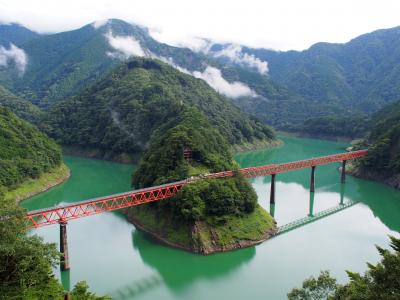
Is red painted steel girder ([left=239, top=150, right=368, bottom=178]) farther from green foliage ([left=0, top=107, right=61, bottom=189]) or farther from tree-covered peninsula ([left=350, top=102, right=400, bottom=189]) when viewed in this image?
green foliage ([left=0, top=107, right=61, bottom=189])

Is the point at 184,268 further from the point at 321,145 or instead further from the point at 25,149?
the point at 321,145

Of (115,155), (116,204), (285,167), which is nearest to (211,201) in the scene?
(116,204)

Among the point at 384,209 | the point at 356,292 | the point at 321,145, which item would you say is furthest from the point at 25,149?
the point at 321,145

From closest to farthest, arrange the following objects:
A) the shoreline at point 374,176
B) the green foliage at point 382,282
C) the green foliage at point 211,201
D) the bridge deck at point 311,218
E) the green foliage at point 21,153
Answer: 1. the green foliage at point 382,282
2. the green foliage at point 211,201
3. the bridge deck at point 311,218
4. the green foliage at point 21,153
5. the shoreline at point 374,176

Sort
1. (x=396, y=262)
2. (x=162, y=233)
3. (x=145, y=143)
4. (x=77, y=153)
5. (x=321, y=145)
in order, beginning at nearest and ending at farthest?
(x=396, y=262)
(x=162, y=233)
(x=145, y=143)
(x=77, y=153)
(x=321, y=145)

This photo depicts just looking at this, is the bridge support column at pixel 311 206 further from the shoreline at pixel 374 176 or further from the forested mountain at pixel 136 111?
the forested mountain at pixel 136 111

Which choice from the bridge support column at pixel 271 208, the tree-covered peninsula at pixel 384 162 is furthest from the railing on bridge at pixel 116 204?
the tree-covered peninsula at pixel 384 162
